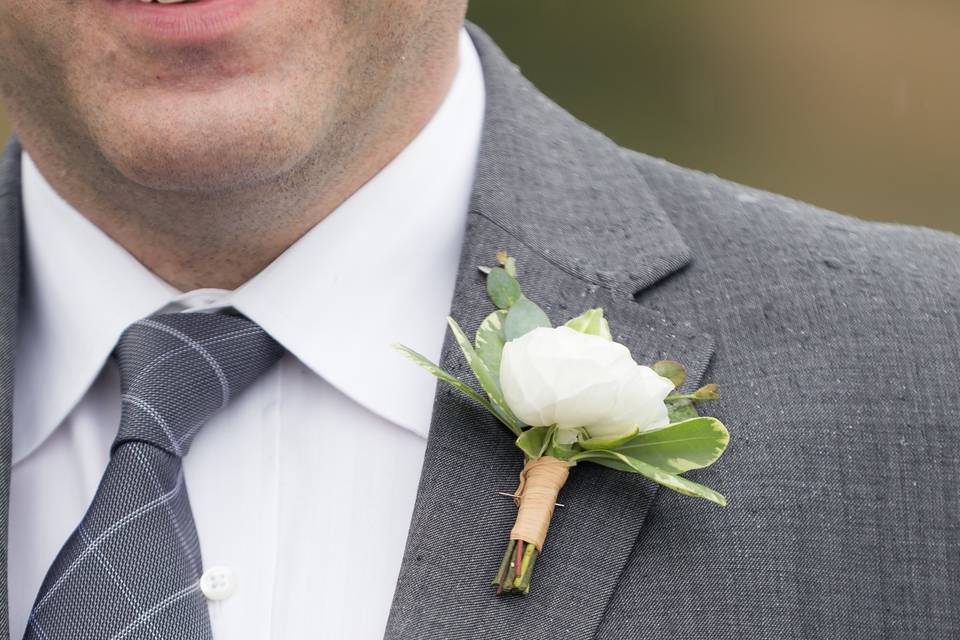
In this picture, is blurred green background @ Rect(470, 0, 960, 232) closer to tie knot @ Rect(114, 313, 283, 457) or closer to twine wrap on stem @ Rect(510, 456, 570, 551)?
tie knot @ Rect(114, 313, 283, 457)

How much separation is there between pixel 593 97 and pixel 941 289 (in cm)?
395

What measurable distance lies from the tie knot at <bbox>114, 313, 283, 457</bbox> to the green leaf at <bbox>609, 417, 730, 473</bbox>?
1.65ft

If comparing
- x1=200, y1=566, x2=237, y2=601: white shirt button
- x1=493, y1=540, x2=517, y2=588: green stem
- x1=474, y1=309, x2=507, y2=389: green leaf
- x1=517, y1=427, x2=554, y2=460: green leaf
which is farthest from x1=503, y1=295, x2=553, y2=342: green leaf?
x1=200, y1=566, x2=237, y2=601: white shirt button

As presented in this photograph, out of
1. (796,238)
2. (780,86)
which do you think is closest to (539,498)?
(796,238)

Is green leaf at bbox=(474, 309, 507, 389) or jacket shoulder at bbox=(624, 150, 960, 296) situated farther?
jacket shoulder at bbox=(624, 150, 960, 296)

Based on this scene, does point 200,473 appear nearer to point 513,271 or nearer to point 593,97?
point 513,271

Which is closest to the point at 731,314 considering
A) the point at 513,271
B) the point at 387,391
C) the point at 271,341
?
the point at 513,271

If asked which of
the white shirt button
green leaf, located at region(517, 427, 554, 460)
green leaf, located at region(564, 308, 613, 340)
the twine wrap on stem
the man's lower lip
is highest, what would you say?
the man's lower lip

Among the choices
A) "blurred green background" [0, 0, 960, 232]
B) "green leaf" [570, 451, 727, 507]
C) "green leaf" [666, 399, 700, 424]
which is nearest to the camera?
"green leaf" [570, 451, 727, 507]

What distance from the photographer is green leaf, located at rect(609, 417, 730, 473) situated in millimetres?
1580

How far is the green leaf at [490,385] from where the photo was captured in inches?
64.4

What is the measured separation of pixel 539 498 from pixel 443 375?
0.17 metres

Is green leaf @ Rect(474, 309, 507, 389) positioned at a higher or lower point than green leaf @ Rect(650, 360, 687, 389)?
lower

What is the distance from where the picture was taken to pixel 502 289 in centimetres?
177
